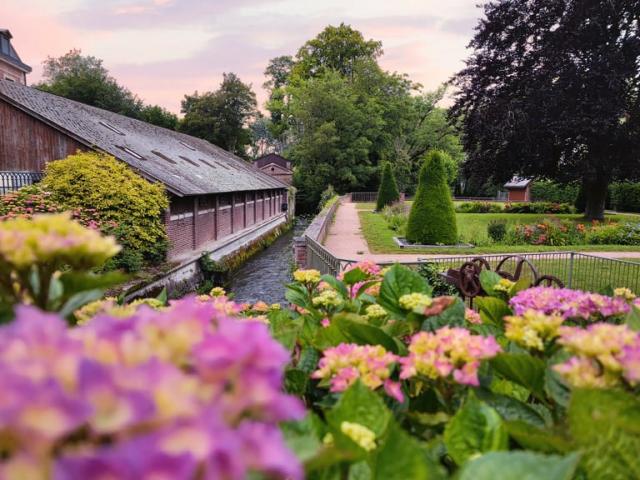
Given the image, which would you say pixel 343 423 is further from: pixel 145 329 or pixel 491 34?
pixel 491 34

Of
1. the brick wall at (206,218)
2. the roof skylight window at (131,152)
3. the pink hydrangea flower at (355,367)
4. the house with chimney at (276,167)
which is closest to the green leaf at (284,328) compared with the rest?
the pink hydrangea flower at (355,367)

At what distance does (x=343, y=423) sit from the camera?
91cm

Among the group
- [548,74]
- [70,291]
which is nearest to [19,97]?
[70,291]

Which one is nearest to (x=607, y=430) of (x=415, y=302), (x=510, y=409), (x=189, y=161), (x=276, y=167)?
(x=510, y=409)

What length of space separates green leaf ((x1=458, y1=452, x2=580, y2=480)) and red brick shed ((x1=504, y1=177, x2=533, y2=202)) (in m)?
52.3

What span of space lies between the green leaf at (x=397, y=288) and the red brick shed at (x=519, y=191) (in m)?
51.4

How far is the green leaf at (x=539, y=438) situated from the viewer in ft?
2.75

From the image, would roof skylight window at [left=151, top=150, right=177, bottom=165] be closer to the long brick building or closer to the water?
the long brick building

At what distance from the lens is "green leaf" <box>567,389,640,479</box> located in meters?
0.78

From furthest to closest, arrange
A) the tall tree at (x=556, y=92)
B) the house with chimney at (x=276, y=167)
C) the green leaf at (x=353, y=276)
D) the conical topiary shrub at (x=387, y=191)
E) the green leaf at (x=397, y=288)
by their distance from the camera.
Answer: the house with chimney at (x=276, y=167), the conical topiary shrub at (x=387, y=191), the tall tree at (x=556, y=92), the green leaf at (x=353, y=276), the green leaf at (x=397, y=288)

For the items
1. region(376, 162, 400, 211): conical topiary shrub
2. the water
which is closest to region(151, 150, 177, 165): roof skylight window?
the water

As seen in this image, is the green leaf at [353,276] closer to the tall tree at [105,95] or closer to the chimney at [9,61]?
the chimney at [9,61]

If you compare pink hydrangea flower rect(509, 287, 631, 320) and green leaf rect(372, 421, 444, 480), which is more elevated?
pink hydrangea flower rect(509, 287, 631, 320)

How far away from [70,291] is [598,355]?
107 centimetres
